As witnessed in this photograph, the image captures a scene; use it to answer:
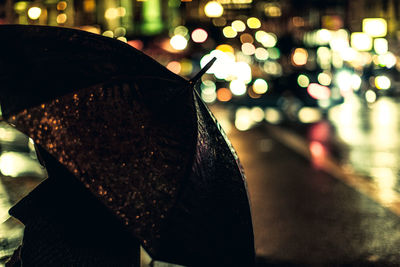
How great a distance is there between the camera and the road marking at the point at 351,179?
7.29 metres

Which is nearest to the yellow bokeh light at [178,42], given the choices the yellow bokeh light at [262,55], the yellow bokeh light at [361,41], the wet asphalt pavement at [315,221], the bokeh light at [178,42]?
the bokeh light at [178,42]

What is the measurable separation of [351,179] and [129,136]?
21.6 ft

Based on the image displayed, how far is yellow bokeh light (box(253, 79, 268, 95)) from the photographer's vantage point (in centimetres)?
2139

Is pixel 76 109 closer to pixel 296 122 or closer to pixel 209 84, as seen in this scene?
pixel 296 122

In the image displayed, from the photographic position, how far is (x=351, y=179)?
343 inches

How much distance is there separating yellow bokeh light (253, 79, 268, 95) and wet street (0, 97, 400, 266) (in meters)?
6.57

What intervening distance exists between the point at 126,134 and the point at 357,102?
78.7 feet

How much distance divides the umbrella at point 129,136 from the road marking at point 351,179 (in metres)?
4.42

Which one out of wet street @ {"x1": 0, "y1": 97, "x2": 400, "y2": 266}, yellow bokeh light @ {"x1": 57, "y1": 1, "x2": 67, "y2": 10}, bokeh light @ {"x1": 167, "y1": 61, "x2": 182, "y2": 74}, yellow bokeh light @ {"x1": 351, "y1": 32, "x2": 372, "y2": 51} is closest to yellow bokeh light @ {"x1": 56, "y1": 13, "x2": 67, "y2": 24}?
yellow bokeh light @ {"x1": 57, "y1": 1, "x2": 67, "y2": 10}

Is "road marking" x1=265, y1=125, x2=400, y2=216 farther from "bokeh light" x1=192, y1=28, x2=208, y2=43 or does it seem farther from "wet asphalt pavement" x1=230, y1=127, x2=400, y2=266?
"bokeh light" x1=192, y1=28, x2=208, y2=43

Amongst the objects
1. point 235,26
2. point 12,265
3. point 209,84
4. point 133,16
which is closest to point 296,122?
point 209,84

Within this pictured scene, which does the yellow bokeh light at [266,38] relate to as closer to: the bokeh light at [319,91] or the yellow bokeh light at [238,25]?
the yellow bokeh light at [238,25]

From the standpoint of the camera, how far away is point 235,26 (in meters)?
44.8

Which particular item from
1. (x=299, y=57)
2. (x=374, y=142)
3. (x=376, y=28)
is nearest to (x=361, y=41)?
(x=376, y=28)
